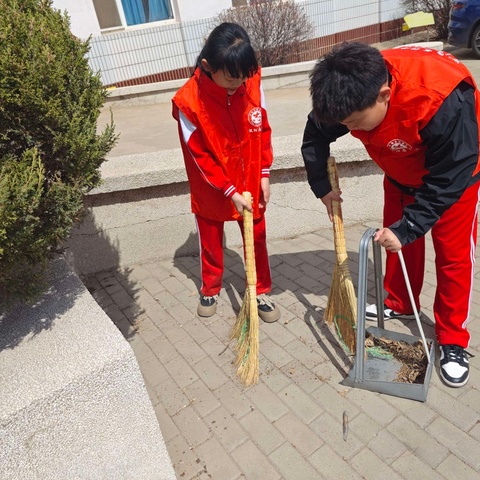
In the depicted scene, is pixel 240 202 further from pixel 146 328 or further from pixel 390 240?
pixel 146 328

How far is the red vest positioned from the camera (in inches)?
69.6

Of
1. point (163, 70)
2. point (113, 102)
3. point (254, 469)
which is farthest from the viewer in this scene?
point (163, 70)

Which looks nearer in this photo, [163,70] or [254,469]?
[254,469]

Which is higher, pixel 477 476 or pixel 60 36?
pixel 60 36

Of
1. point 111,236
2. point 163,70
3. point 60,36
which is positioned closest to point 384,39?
point 163,70

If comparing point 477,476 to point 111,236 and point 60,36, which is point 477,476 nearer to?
point 60,36

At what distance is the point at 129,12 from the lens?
30.9 ft

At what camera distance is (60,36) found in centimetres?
189

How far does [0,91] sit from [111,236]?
207cm

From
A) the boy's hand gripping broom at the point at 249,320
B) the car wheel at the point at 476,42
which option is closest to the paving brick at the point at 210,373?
the boy's hand gripping broom at the point at 249,320

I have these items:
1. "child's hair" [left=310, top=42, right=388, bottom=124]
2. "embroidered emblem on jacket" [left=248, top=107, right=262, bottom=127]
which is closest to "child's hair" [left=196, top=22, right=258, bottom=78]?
"embroidered emblem on jacket" [left=248, top=107, right=262, bottom=127]

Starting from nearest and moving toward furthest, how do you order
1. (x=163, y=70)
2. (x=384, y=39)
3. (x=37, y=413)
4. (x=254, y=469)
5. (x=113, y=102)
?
A: (x=37, y=413)
(x=254, y=469)
(x=113, y=102)
(x=163, y=70)
(x=384, y=39)

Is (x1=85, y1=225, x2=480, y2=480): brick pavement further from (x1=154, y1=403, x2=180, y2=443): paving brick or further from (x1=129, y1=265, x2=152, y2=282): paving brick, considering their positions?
(x1=129, y1=265, x2=152, y2=282): paving brick

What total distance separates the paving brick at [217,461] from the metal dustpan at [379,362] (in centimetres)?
74
